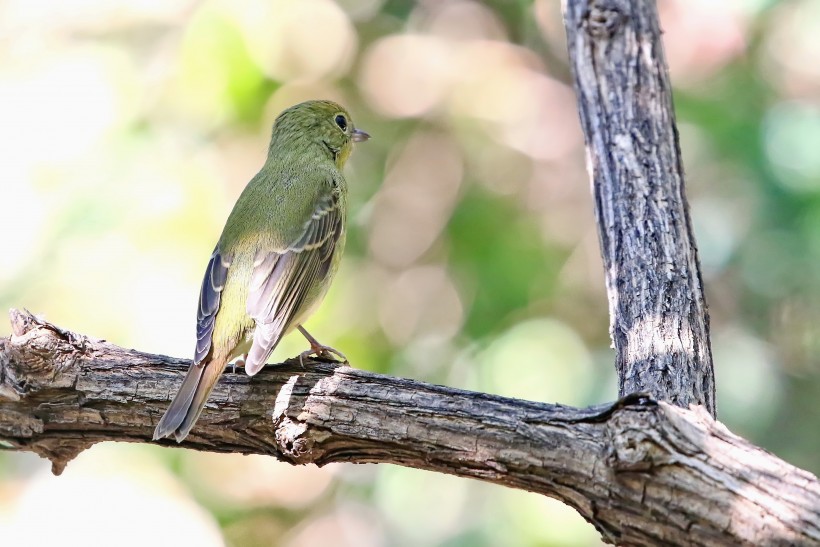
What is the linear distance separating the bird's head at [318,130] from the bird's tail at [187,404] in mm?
1735

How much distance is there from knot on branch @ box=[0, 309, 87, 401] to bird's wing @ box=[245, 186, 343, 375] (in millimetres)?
594

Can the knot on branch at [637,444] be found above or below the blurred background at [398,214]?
below

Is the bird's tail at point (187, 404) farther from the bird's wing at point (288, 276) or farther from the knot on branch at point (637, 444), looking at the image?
the knot on branch at point (637, 444)

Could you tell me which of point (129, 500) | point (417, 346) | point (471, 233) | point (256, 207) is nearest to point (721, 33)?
point (471, 233)

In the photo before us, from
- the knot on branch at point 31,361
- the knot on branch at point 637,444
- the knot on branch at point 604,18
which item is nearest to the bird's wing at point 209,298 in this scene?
the knot on branch at point 31,361

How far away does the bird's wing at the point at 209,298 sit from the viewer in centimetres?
348

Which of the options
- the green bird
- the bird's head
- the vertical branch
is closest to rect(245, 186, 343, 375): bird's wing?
the green bird

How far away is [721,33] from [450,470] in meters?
3.24

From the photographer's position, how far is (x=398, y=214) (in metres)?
5.62

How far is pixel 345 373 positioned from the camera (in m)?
3.12

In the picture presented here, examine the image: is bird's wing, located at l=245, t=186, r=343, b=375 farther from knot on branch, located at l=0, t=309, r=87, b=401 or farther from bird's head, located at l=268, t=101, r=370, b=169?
knot on branch, located at l=0, t=309, r=87, b=401

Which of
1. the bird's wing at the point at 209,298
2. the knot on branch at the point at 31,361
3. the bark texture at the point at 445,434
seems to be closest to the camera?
the bark texture at the point at 445,434

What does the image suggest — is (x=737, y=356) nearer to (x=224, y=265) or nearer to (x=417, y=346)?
(x=417, y=346)

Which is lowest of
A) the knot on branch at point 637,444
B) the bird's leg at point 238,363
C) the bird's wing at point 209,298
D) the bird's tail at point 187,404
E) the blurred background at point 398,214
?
the knot on branch at point 637,444
